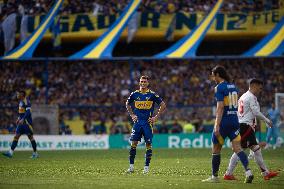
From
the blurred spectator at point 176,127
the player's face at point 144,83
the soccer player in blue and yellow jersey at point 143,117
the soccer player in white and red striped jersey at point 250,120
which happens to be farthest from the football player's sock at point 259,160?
the blurred spectator at point 176,127

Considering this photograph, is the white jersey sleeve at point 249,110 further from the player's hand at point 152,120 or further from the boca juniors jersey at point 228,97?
the player's hand at point 152,120

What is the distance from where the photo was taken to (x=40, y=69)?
44219 mm

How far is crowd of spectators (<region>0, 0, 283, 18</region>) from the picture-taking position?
1721 inches

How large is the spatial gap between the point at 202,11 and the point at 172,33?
211cm

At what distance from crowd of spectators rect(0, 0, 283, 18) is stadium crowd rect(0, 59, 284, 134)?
297 centimetres

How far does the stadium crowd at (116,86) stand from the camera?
39125mm

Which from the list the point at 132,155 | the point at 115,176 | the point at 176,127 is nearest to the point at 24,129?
the point at 132,155

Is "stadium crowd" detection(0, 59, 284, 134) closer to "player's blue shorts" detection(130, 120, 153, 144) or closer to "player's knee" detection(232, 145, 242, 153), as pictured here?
"player's blue shorts" detection(130, 120, 153, 144)

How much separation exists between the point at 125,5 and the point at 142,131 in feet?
83.9

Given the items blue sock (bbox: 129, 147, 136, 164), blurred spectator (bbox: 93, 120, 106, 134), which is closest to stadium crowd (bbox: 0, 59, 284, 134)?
blurred spectator (bbox: 93, 120, 106, 134)

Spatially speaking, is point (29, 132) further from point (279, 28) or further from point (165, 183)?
point (279, 28)

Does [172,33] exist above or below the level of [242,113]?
above

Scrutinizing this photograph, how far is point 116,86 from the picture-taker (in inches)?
1684

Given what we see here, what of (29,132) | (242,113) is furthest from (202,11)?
(242,113)
